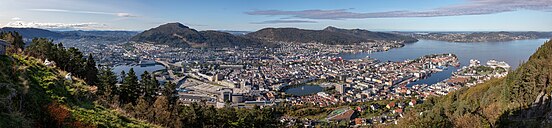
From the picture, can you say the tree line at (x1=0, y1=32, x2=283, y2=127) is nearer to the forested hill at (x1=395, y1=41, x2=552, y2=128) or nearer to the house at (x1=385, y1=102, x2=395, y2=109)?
the forested hill at (x1=395, y1=41, x2=552, y2=128)

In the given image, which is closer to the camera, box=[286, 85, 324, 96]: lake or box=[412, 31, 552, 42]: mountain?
box=[286, 85, 324, 96]: lake

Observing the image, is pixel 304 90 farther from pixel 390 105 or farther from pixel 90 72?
pixel 90 72

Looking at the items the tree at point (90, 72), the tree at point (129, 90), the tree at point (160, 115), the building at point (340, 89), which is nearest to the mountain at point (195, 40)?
the building at point (340, 89)

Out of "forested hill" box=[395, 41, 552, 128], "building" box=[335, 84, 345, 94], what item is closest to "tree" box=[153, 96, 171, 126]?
"forested hill" box=[395, 41, 552, 128]

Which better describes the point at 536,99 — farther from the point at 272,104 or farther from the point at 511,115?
the point at 272,104

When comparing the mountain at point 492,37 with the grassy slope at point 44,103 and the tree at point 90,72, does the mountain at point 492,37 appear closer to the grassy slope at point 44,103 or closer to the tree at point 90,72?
the tree at point 90,72

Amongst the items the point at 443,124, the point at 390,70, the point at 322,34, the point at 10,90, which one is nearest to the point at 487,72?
the point at 390,70
